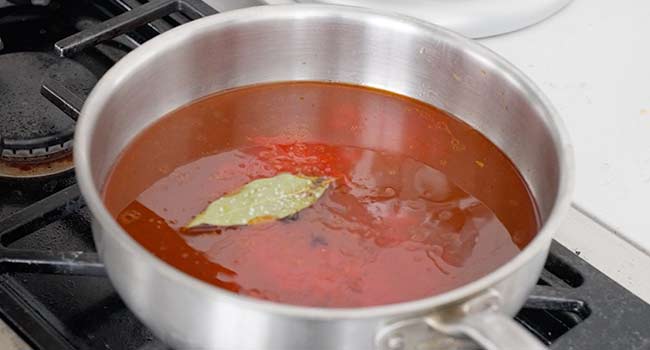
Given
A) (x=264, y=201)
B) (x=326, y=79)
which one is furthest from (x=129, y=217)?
(x=326, y=79)

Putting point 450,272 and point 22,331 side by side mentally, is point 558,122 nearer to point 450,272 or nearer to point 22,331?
point 450,272

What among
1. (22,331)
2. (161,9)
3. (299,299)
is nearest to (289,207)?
(299,299)

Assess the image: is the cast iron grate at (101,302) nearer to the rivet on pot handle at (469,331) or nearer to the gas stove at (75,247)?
the gas stove at (75,247)

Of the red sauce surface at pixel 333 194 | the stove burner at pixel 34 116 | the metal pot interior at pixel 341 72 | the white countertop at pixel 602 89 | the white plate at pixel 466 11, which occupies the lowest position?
the stove burner at pixel 34 116

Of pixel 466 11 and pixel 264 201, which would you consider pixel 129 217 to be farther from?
pixel 466 11

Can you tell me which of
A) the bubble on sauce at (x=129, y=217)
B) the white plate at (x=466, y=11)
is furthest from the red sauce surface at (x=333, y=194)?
the white plate at (x=466, y=11)

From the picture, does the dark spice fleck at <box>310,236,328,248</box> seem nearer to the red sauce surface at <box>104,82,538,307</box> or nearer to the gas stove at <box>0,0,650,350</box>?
the red sauce surface at <box>104,82,538,307</box>
